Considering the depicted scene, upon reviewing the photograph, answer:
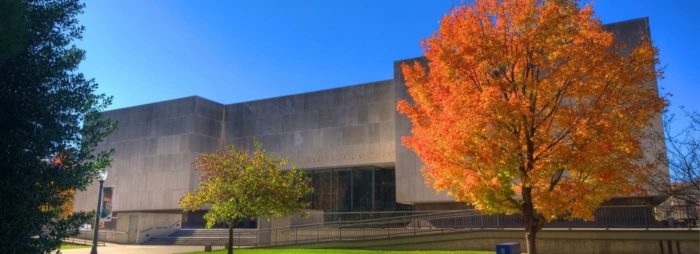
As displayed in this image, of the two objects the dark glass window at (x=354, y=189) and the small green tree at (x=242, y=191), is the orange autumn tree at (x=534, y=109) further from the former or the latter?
the dark glass window at (x=354, y=189)

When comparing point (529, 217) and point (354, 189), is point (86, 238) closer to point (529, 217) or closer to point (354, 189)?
point (354, 189)

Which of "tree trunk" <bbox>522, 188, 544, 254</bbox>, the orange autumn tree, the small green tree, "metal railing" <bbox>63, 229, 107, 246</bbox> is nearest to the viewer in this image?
the orange autumn tree

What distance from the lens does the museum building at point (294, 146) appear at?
33.0 m

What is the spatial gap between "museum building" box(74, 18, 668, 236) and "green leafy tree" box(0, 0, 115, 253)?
23497 millimetres

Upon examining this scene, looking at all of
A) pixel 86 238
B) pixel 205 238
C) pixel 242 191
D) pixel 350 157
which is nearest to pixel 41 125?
pixel 242 191

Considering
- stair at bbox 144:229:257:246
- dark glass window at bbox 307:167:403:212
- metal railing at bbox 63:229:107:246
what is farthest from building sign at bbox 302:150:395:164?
metal railing at bbox 63:229:107:246

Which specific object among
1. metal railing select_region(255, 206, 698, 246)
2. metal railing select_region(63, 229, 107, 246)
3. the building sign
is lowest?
metal railing select_region(63, 229, 107, 246)

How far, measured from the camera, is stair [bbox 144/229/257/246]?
3006cm

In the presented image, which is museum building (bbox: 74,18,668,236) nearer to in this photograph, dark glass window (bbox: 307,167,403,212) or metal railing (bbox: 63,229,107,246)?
dark glass window (bbox: 307,167,403,212)

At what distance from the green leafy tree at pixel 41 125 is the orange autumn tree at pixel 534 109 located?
8534mm

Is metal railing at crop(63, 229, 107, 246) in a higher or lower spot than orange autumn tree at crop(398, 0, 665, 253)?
lower

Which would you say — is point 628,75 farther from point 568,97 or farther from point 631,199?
point 631,199

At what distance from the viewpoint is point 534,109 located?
1363cm

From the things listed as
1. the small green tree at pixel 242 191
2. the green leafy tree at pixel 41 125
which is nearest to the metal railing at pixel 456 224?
the small green tree at pixel 242 191
